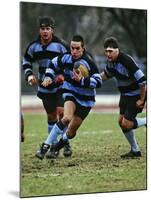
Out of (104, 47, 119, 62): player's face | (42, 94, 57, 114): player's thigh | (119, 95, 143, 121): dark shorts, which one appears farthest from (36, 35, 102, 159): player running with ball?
(119, 95, 143, 121): dark shorts

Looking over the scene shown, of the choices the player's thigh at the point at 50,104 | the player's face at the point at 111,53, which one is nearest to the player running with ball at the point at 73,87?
the player's thigh at the point at 50,104

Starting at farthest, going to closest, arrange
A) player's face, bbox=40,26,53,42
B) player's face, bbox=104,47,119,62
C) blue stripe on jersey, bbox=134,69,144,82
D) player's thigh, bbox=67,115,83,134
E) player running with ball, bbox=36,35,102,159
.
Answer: blue stripe on jersey, bbox=134,69,144,82 < player's face, bbox=104,47,119,62 < player's thigh, bbox=67,115,83,134 < player running with ball, bbox=36,35,102,159 < player's face, bbox=40,26,53,42

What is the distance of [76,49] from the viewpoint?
7.25m

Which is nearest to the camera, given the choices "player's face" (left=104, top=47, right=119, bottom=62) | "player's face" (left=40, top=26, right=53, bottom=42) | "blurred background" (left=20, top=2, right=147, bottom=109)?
"blurred background" (left=20, top=2, right=147, bottom=109)

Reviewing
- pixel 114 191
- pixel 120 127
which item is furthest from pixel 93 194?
pixel 120 127

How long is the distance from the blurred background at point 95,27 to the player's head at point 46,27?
0.13ft

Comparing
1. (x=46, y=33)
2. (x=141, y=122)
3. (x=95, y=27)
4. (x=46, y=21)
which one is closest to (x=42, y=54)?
(x=46, y=33)

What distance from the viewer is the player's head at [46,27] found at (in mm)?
7098

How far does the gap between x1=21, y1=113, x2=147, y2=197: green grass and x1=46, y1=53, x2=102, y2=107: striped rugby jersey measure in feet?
0.72

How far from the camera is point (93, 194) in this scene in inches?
287

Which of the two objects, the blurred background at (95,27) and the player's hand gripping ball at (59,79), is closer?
the blurred background at (95,27)

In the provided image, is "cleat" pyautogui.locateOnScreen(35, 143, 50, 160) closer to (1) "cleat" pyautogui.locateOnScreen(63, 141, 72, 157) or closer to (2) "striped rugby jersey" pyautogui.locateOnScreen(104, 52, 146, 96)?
(1) "cleat" pyautogui.locateOnScreen(63, 141, 72, 157)

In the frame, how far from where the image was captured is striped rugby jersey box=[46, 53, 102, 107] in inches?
284

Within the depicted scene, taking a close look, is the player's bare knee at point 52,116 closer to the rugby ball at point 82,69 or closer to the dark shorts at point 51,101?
the dark shorts at point 51,101
